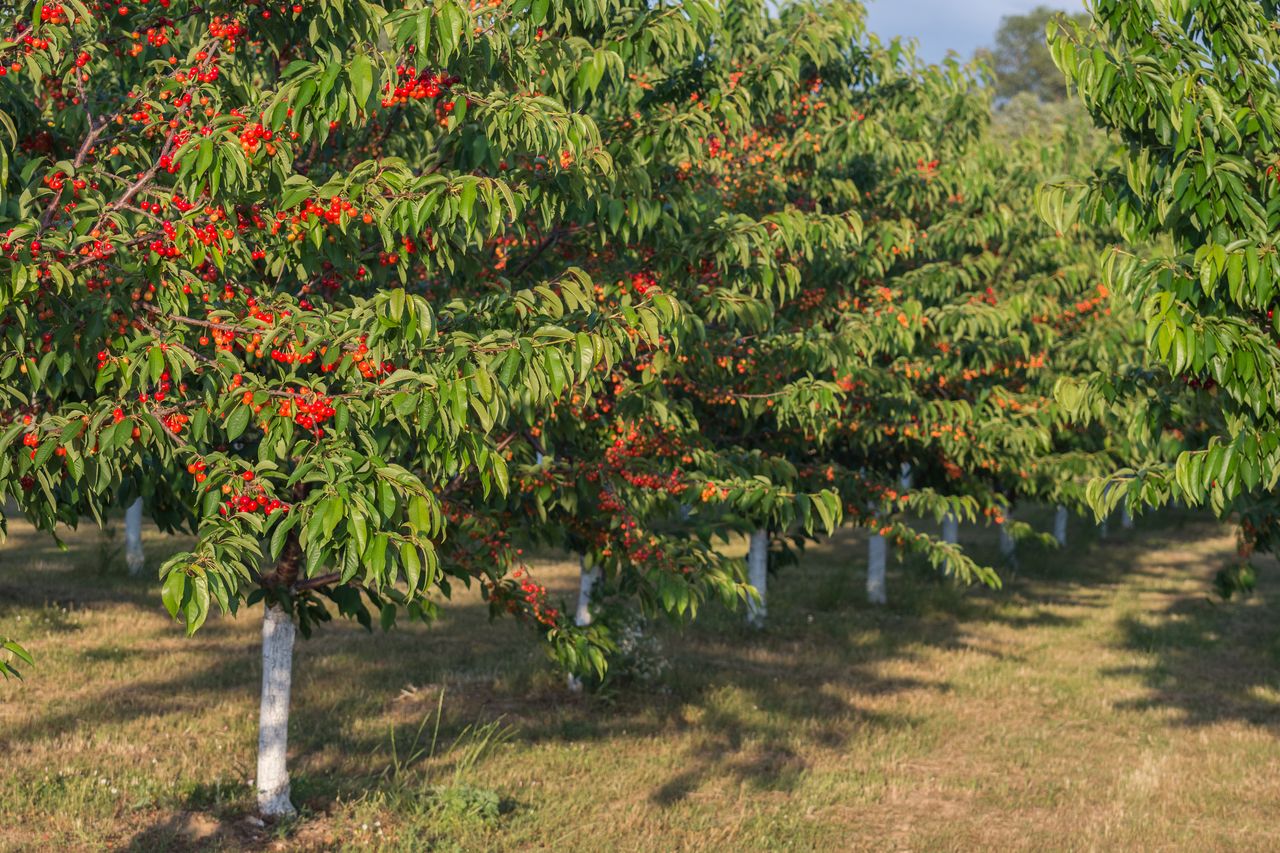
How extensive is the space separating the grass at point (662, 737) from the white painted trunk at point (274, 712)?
251mm

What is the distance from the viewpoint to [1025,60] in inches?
3740

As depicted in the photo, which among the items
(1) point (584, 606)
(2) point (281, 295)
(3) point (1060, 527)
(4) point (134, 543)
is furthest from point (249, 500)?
(3) point (1060, 527)

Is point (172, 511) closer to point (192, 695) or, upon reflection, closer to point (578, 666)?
point (578, 666)

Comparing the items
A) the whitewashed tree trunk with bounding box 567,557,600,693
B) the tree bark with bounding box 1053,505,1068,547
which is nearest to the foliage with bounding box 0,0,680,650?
the whitewashed tree trunk with bounding box 567,557,600,693

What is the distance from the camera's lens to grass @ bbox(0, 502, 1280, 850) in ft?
26.8

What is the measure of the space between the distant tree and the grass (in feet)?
270

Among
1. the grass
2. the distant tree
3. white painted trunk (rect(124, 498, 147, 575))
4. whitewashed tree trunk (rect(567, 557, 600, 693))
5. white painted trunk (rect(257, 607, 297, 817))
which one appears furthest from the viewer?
the distant tree

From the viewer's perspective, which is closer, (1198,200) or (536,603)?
(1198,200)

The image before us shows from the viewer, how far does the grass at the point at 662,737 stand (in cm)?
817

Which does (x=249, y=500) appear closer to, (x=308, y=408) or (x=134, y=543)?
(x=308, y=408)

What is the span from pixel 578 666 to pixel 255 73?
5150 millimetres

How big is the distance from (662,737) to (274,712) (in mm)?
4000

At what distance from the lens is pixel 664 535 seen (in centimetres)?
741

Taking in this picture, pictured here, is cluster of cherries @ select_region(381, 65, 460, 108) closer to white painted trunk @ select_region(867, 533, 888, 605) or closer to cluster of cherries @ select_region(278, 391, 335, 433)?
cluster of cherries @ select_region(278, 391, 335, 433)
